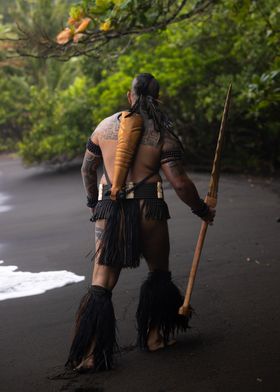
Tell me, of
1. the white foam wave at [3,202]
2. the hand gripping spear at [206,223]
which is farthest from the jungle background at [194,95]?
the hand gripping spear at [206,223]

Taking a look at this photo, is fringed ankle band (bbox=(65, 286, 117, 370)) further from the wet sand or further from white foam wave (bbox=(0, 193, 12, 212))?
white foam wave (bbox=(0, 193, 12, 212))

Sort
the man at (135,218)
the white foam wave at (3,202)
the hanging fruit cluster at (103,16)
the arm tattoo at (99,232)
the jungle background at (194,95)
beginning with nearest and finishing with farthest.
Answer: the man at (135,218), the arm tattoo at (99,232), the hanging fruit cluster at (103,16), the white foam wave at (3,202), the jungle background at (194,95)

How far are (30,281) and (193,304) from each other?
213 cm

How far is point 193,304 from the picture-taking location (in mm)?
5641

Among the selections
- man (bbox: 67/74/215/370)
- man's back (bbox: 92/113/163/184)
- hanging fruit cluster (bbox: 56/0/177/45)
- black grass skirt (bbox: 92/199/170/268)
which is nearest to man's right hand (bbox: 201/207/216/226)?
man (bbox: 67/74/215/370)

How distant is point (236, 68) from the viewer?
16.1 meters

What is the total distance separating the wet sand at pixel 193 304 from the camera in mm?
3992

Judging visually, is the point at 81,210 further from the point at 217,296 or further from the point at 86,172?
the point at 86,172

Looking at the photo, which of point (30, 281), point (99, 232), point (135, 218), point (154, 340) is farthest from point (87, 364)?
point (30, 281)

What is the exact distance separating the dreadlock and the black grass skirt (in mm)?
488

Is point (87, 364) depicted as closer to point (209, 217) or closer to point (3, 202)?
point (209, 217)

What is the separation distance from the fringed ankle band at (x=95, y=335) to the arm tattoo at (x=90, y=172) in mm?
895

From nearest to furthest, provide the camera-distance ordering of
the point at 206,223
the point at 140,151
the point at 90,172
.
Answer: the point at 140,151 < the point at 206,223 < the point at 90,172

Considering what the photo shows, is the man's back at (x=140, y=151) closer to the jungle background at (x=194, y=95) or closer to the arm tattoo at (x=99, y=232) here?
the arm tattoo at (x=99, y=232)
